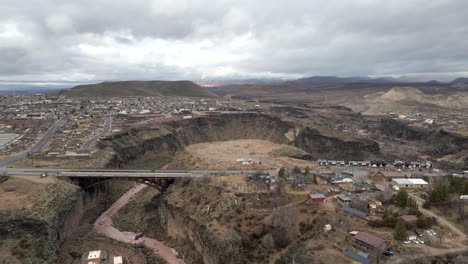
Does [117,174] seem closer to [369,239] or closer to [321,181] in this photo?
[321,181]

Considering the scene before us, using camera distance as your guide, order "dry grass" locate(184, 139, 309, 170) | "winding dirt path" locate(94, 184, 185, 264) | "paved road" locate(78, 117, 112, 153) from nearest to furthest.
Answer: "winding dirt path" locate(94, 184, 185, 264) < "dry grass" locate(184, 139, 309, 170) < "paved road" locate(78, 117, 112, 153)

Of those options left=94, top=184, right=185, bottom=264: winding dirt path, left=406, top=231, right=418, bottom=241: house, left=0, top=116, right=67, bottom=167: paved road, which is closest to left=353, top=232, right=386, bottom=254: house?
left=406, top=231, right=418, bottom=241: house

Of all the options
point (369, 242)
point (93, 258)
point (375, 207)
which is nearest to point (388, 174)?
point (375, 207)

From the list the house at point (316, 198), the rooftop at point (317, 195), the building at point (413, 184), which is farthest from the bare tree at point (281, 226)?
the building at point (413, 184)

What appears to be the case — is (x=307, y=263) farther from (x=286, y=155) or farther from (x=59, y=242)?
(x=286, y=155)

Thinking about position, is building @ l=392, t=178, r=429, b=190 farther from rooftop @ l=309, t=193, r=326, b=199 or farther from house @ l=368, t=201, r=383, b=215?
rooftop @ l=309, t=193, r=326, b=199

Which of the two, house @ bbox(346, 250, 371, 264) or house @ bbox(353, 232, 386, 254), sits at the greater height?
house @ bbox(353, 232, 386, 254)

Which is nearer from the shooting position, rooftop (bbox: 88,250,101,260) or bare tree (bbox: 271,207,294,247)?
bare tree (bbox: 271,207,294,247)
